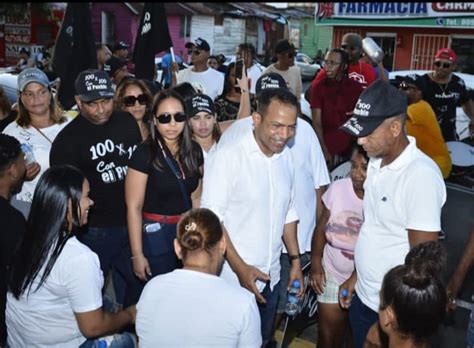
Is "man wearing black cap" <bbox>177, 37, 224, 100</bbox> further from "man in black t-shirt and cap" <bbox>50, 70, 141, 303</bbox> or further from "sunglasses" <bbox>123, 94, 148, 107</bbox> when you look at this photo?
"man in black t-shirt and cap" <bbox>50, 70, 141, 303</bbox>

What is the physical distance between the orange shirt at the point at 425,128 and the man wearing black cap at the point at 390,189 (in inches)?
146

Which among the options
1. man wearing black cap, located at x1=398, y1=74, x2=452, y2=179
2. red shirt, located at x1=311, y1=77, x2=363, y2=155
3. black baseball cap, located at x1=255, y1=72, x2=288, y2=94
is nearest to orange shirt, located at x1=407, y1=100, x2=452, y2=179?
man wearing black cap, located at x1=398, y1=74, x2=452, y2=179

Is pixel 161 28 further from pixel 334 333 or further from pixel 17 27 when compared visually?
pixel 17 27

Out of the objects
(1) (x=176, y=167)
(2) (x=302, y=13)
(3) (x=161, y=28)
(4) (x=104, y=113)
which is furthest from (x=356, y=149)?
(2) (x=302, y=13)

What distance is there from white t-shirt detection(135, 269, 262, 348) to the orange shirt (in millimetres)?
4753

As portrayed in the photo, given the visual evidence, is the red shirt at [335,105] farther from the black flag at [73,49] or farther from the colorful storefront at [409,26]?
the colorful storefront at [409,26]

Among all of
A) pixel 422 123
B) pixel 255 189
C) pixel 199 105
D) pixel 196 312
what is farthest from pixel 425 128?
pixel 196 312

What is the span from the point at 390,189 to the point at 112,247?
217cm

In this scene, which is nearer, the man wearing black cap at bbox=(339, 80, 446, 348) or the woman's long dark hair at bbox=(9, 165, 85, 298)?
the woman's long dark hair at bbox=(9, 165, 85, 298)

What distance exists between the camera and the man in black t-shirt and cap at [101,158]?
4.07m

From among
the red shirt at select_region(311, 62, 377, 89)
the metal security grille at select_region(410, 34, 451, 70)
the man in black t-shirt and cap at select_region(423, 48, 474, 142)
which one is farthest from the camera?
the metal security grille at select_region(410, 34, 451, 70)

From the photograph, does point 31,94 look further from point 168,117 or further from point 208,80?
point 208,80

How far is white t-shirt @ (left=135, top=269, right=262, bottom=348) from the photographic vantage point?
8.00 feet

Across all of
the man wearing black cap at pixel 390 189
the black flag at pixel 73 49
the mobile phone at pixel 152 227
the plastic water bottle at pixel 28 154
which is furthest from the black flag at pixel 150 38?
the man wearing black cap at pixel 390 189
